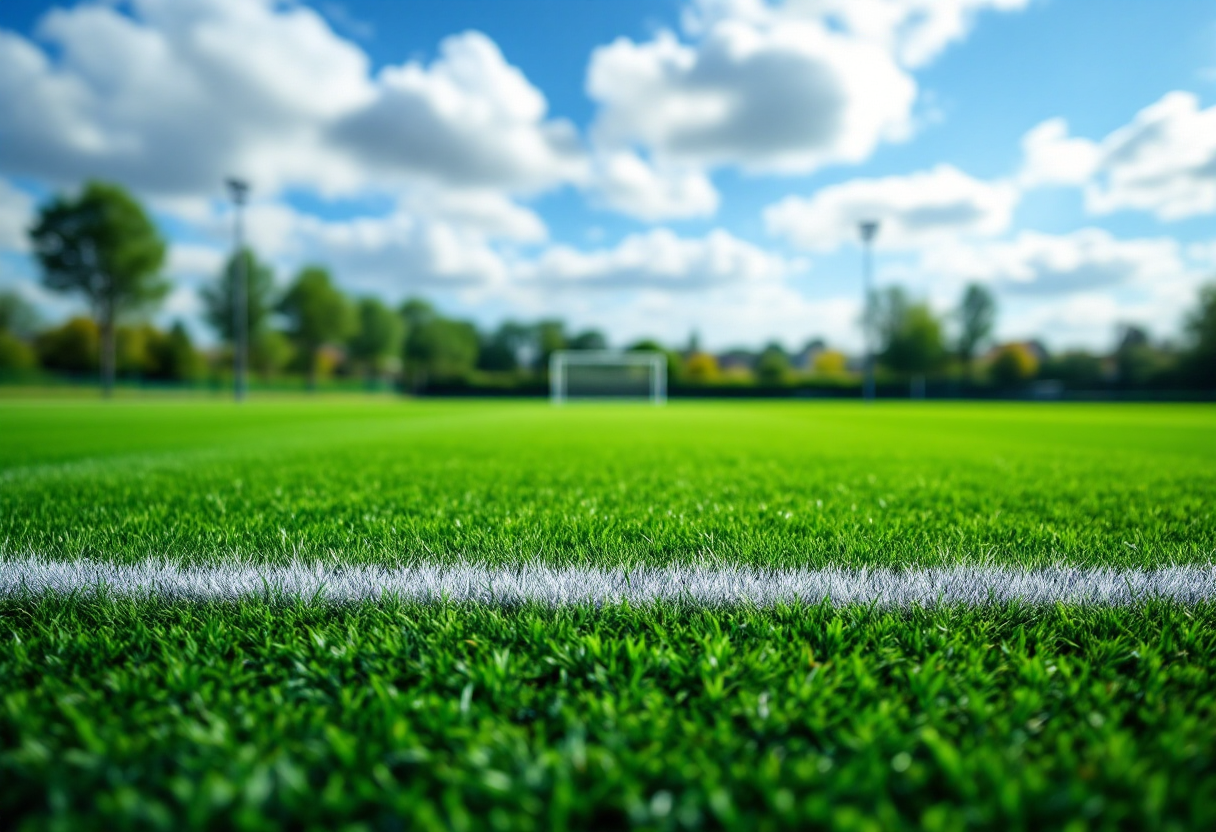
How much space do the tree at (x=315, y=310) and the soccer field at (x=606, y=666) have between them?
5963cm

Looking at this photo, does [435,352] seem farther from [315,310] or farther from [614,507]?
[614,507]

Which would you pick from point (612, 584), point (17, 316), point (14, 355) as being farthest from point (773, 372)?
point (17, 316)

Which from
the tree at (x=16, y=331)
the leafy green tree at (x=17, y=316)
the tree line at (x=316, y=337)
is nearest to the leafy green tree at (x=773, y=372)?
the tree line at (x=316, y=337)

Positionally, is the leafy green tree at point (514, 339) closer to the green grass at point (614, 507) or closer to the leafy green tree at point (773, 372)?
the leafy green tree at point (773, 372)

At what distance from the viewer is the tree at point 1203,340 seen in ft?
132

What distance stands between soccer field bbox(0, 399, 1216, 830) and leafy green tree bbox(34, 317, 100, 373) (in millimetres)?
67555

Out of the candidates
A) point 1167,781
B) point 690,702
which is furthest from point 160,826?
point 1167,781

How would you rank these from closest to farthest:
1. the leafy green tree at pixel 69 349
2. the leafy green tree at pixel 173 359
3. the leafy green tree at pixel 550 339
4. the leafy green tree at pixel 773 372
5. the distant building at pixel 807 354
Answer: the leafy green tree at pixel 773 372, the leafy green tree at pixel 69 349, the leafy green tree at pixel 173 359, the leafy green tree at pixel 550 339, the distant building at pixel 807 354

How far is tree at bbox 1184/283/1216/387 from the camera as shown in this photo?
40344mm

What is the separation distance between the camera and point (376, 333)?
63.2 m

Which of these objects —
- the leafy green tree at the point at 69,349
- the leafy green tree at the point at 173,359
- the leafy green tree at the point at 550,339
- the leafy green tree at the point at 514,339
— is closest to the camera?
the leafy green tree at the point at 69,349

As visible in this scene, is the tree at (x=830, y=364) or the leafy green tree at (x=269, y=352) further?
the tree at (x=830, y=364)

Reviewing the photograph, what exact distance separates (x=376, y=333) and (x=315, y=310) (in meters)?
7.48

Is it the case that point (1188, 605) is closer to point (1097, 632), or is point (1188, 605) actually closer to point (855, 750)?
point (1097, 632)
